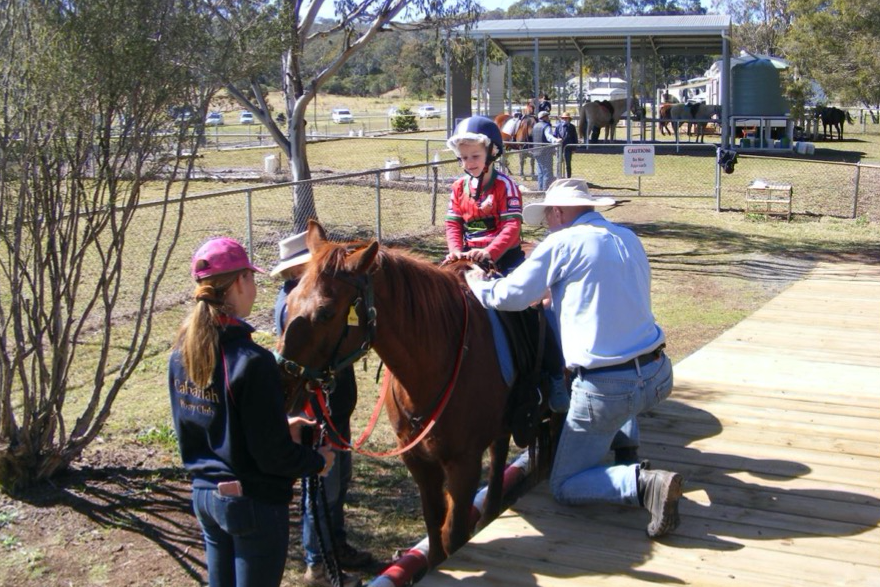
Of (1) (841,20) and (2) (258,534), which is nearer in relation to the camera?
(2) (258,534)

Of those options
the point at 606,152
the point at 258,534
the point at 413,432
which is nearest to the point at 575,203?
the point at 413,432

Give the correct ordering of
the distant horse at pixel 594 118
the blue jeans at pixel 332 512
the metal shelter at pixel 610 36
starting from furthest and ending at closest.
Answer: the distant horse at pixel 594 118 < the metal shelter at pixel 610 36 < the blue jeans at pixel 332 512

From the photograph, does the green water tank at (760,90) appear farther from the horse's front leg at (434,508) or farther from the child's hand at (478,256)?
the horse's front leg at (434,508)

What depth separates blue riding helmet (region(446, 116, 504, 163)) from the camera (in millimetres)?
5184

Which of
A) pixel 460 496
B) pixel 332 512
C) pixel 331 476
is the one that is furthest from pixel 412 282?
pixel 332 512

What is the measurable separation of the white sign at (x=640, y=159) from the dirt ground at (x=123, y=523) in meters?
15.3

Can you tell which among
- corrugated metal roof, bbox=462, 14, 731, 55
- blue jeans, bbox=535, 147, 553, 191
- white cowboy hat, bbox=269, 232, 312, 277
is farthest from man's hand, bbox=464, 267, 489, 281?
corrugated metal roof, bbox=462, 14, 731, 55

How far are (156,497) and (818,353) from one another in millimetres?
5148

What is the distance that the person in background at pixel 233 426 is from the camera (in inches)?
122

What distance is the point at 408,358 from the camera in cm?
404

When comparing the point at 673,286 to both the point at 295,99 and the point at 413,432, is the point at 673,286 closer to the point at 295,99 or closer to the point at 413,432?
the point at 295,99

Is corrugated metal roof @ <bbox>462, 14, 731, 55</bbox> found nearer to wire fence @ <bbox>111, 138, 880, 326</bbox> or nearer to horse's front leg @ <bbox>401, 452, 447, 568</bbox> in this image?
wire fence @ <bbox>111, 138, 880, 326</bbox>

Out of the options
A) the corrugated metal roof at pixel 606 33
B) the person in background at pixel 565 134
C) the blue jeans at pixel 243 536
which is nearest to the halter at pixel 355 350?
the blue jeans at pixel 243 536

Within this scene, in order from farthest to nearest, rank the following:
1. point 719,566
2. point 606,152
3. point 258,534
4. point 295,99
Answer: point 606,152, point 295,99, point 719,566, point 258,534
